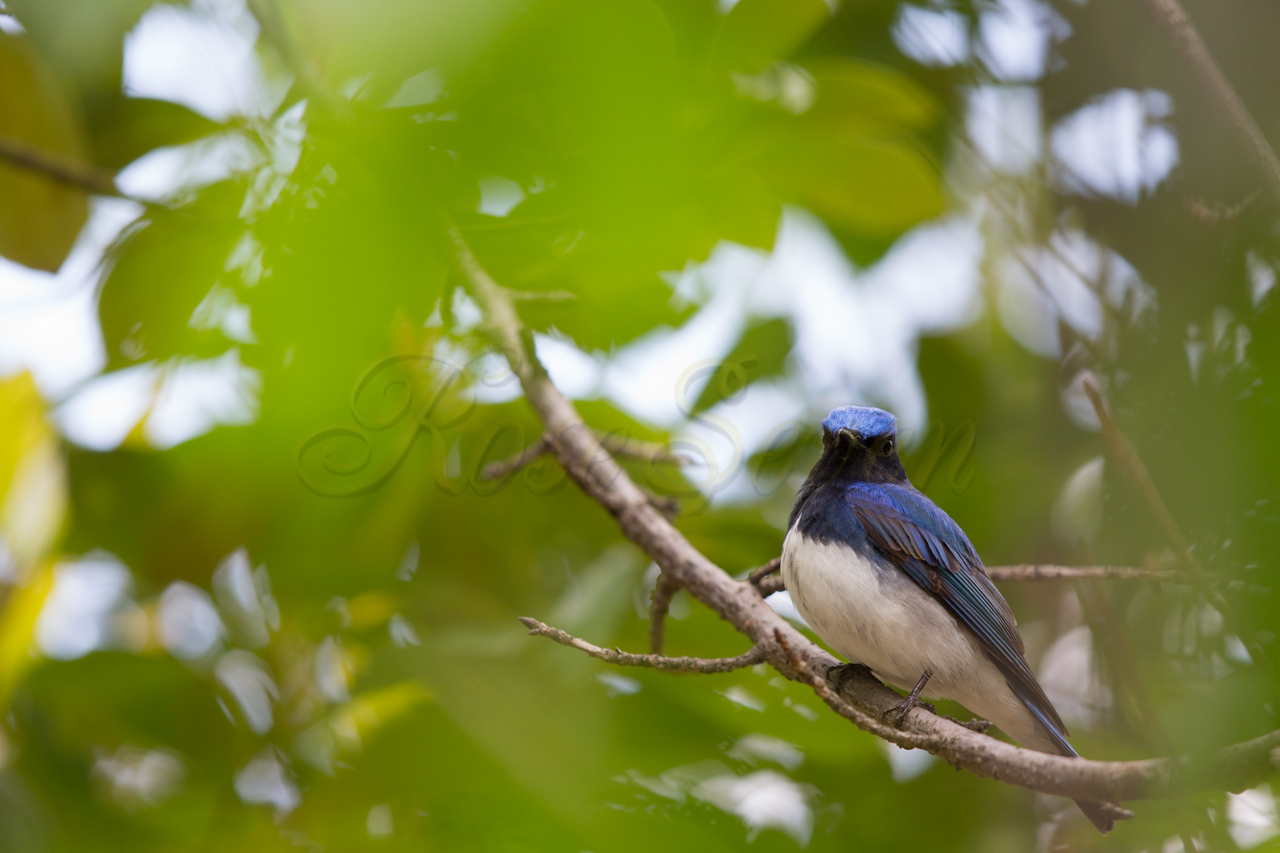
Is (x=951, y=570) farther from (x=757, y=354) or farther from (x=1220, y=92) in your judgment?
(x=1220, y=92)

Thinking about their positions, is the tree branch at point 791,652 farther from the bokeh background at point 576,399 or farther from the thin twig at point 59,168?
the thin twig at point 59,168

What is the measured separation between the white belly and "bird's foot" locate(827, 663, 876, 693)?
0.03 meters

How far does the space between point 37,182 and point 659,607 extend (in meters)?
1.64

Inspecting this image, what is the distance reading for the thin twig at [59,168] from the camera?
1822mm

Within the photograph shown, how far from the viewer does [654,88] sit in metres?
0.79

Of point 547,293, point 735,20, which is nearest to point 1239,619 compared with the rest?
point 735,20

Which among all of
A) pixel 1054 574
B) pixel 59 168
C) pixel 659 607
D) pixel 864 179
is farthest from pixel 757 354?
pixel 59 168

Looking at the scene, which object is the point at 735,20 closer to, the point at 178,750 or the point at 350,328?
the point at 350,328

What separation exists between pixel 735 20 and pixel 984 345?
4.31ft

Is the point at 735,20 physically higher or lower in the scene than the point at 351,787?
higher

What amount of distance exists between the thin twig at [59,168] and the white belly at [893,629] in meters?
1.63

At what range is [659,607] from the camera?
1.91 m

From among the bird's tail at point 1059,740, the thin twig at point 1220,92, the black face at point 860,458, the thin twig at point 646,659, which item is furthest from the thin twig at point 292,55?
the bird's tail at point 1059,740

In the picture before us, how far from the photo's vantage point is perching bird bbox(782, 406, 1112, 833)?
1839 mm
